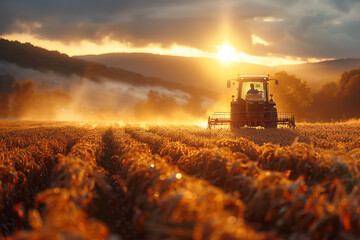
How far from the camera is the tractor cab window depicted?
82.2 feet

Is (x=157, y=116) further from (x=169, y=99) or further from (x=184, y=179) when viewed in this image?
(x=184, y=179)

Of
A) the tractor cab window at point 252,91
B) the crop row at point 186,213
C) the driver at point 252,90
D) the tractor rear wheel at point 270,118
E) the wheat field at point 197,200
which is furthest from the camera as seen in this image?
the driver at point 252,90

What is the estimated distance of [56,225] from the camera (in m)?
3.33

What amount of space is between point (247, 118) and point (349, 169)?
17.6m

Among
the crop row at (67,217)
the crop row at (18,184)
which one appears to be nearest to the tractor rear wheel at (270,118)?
the crop row at (18,184)

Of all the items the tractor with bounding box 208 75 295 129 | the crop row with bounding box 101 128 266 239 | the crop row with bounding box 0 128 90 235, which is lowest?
the crop row with bounding box 0 128 90 235

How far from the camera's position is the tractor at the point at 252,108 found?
78.8 ft

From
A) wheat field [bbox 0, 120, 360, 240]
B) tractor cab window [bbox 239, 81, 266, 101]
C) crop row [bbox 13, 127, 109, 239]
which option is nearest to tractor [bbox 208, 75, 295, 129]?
tractor cab window [bbox 239, 81, 266, 101]

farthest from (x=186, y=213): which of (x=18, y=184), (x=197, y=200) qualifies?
(x=18, y=184)

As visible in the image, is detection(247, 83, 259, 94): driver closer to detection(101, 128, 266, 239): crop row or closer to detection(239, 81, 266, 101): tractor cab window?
detection(239, 81, 266, 101): tractor cab window

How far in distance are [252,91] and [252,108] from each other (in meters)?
1.37

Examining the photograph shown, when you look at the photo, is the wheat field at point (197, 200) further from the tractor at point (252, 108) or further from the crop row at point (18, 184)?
the tractor at point (252, 108)

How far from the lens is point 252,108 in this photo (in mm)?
24562

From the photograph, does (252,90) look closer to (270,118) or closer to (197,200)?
(270,118)
